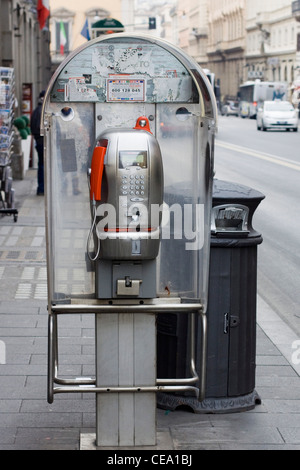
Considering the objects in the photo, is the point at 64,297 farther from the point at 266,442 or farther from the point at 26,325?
the point at 26,325

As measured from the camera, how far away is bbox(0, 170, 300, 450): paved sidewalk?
5.07m

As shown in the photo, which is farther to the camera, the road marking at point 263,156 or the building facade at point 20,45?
the road marking at point 263,156

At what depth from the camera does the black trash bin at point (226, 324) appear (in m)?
5.42

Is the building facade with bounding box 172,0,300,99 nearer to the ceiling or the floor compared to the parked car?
nearer to the ceiling

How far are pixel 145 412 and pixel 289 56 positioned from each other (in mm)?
83961

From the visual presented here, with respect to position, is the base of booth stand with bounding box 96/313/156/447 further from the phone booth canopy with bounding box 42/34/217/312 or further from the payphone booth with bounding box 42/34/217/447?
the phone booth canopy with bounding box 42/34/217/312

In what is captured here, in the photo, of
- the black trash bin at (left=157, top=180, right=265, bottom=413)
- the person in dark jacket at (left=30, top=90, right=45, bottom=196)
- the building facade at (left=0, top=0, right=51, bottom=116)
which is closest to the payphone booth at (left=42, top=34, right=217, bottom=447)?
the black trash bin at (left=157, top=180, right=265, bottom=413)

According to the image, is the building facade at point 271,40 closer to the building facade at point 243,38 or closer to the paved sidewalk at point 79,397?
the building facade at point 243,38

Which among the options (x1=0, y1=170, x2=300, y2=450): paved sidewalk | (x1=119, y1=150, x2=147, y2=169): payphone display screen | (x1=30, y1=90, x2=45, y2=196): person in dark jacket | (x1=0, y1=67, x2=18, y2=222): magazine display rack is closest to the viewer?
(x1=119, y1=150, x2=147, y2=169): payphone display screen

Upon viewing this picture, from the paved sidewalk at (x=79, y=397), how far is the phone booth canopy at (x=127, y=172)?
2.61 feet

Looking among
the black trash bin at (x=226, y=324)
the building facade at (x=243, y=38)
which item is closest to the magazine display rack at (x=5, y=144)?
the black trash bin at (x=226, y=324)

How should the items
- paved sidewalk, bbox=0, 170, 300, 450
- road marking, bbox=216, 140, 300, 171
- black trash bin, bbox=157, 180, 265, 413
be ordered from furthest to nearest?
road marking, bbox=216, 140, 300, 171, black trash bin, bbox=157, 180, 265, 413, paved sidewalk, bbox=0, 170, 300, 450

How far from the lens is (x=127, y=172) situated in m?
4.39

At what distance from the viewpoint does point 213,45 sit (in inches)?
5010
